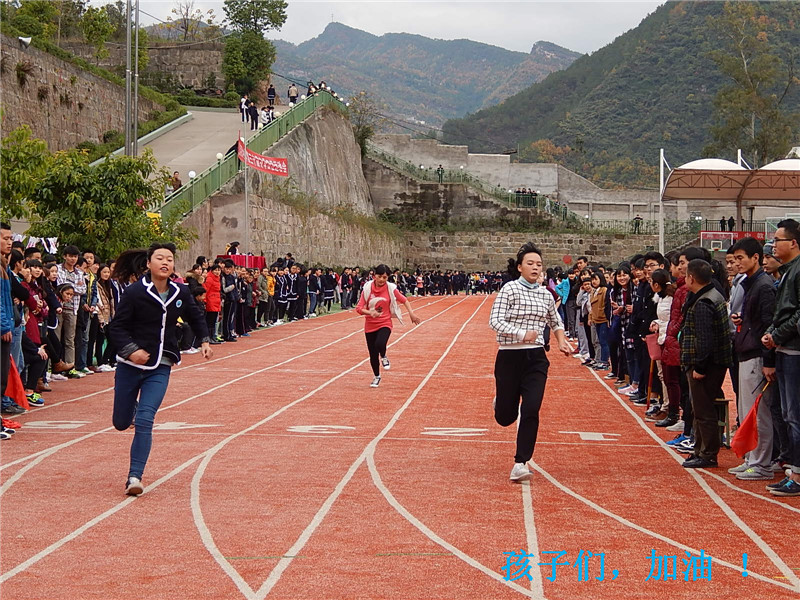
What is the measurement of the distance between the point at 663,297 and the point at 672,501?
4.70 metres

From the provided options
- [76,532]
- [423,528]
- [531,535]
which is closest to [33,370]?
[76,532]

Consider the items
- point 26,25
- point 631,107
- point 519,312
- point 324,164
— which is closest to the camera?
point 519,312

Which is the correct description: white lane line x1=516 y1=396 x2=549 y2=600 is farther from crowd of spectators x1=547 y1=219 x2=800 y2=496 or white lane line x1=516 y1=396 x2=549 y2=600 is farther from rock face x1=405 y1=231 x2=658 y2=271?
rock face x1=405 y1=231 x2=658 y2=271

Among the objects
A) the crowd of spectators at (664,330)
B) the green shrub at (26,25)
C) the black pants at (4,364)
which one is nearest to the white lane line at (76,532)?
the crowd of spectators at (664,330)

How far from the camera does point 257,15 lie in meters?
66.8

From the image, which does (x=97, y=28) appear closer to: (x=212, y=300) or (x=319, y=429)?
(x=212, y=300)

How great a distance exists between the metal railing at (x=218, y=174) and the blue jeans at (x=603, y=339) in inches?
453

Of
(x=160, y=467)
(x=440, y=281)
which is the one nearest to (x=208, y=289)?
(x=160, y=467)

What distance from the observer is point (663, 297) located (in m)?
12.2

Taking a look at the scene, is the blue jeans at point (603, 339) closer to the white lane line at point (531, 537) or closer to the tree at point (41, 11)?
the white lane line at point (531, 537)

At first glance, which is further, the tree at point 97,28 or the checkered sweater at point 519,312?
the tree at point 97,28

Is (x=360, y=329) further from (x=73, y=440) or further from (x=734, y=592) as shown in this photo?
(x=734, y=592)

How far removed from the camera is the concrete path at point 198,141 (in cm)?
3897

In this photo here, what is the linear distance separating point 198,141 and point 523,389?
38361 mm
